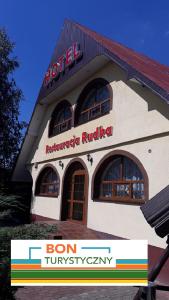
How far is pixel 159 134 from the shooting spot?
697cm

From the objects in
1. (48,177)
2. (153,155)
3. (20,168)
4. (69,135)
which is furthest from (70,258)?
(20,168)

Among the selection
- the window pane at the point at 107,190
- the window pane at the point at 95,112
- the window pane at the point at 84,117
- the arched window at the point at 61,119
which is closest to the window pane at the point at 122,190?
the window pane at the point at 107,190

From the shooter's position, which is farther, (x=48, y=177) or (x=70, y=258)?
(x=48, y=177)

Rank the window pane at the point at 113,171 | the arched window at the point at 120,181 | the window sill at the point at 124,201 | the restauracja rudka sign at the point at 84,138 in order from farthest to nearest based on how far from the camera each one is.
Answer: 1. the restauracja rudka sign at the point at 84,138
2. the window pane at the point at 113,171
3. the arched window at the point at 120,181
4. the window sill at the point at 124,201

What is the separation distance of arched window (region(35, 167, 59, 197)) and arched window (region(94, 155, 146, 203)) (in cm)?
365

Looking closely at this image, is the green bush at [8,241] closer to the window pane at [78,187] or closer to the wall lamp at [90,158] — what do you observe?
the wall lamp at [90,158]

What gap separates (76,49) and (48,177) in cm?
659

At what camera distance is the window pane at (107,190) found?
29.5 ft

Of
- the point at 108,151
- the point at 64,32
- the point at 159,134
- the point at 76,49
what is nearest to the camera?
the point at 159,134

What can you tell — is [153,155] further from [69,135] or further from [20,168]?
[20,168]

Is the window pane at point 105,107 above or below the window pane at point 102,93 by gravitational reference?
below

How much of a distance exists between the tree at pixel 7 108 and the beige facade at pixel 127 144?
24.9 ft

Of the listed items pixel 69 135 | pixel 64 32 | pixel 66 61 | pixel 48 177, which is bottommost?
pixel 48 177

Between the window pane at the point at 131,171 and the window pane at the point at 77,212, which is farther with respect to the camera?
the window pane at the point at 77,212
